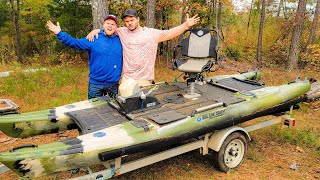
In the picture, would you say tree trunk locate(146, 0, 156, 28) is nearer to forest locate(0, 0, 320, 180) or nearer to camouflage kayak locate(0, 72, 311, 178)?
forest locate(0, 0, 320, 180)

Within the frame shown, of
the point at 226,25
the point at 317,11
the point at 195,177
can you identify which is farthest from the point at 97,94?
the point at 226,25

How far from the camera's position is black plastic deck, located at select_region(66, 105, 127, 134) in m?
3.80

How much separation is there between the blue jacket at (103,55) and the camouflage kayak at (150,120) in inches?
21.5

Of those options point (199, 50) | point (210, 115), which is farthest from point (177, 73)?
point (210, 115)

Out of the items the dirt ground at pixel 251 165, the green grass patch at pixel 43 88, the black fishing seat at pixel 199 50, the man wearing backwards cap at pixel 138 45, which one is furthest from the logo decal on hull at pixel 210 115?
the green grass patch at pixel 43 88

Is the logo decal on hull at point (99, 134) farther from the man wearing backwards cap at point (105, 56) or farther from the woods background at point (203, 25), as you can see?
the woods background at point (203, 25)

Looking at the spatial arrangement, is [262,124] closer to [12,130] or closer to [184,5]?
[12,130]

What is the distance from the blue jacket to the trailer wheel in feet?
6.68

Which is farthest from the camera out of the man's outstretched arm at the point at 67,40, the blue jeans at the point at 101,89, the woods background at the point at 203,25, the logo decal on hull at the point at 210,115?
the woods background at the point at 203,25

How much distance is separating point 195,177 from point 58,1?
38.4 feet

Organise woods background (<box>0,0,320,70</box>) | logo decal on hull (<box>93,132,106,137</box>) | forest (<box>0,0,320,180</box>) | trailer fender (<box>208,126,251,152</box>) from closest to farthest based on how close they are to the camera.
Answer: logo decal on hull (<box>93,132,106,137</box>) < trailer fender (<box>208,126,251,152</box>) < forest (<box>0,0,320,180</box>) < woods background (<box>0,0,320,70</box>)

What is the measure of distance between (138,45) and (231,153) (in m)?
2.24

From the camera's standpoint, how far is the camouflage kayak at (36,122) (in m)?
4.11

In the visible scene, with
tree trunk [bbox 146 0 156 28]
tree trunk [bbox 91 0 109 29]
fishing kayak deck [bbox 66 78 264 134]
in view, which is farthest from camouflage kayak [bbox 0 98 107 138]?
tree trunk [bbox 146 0 156 28]
